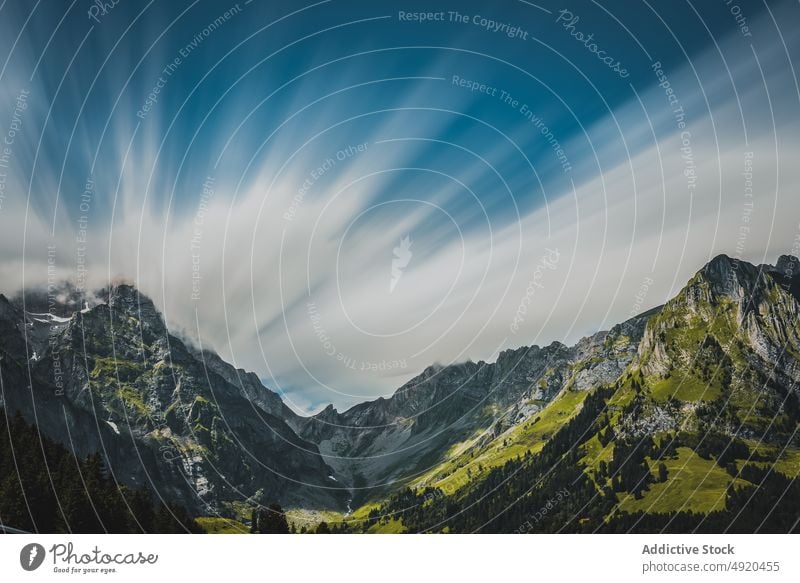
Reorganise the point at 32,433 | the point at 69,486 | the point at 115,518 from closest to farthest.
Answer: the point at 69,486
the point at 115,518
the point at 32,433
